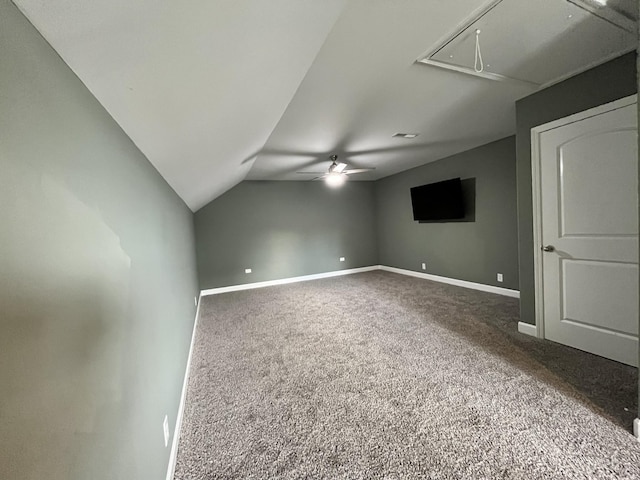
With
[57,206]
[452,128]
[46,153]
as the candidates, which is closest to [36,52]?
[46,153]

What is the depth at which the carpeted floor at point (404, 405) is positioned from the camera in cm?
138

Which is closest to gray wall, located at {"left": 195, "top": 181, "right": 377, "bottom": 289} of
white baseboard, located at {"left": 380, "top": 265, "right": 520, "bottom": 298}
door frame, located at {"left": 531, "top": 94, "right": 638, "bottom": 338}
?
white baseboard, located at {"left": 380, "top": 265, "right": 520, "bottom": 298}

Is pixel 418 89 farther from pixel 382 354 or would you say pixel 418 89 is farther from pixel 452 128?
pixel 382 354

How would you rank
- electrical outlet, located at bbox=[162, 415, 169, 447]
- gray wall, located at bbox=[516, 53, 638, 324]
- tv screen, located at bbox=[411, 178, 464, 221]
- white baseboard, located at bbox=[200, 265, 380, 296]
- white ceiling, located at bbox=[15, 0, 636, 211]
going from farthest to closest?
white baseboard, located at bbox=[200, 265, 380, 296], tv screen, located at bbox=[411, 178, 464, 221], gray wall, located at bbox=[516, 53, 638, 324], electrical outlet, located at bbox=[162, 415, 169, 447], white ceiling, located at bbox=[15, 0, 636, 211]

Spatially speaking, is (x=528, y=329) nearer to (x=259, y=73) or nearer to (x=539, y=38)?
(x=539, y=38)

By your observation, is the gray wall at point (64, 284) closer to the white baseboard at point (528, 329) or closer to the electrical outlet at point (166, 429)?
the electrical outlet at point (166, 429)

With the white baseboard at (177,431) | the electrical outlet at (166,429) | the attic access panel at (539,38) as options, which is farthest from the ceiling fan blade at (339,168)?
the electrical outlet at (166,429)

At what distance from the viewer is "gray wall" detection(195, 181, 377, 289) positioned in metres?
5.44

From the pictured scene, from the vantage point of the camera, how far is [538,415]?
166 centimetres

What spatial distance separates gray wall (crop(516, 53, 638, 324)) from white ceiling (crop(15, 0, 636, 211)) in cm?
23

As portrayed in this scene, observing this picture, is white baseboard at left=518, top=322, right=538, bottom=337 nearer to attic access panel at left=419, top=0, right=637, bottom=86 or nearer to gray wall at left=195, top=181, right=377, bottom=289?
attic access panel at left=419, top=0, right=637, bottom=86

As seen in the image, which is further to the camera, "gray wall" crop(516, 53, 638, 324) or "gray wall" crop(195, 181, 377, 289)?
"gray wall" crop(195, 181, 377, 289)

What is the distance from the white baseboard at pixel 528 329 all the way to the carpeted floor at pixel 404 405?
0.09 metres

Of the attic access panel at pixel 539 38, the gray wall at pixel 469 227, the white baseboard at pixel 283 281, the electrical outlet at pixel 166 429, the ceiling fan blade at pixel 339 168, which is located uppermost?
the attic access panel at pixel 539 38
